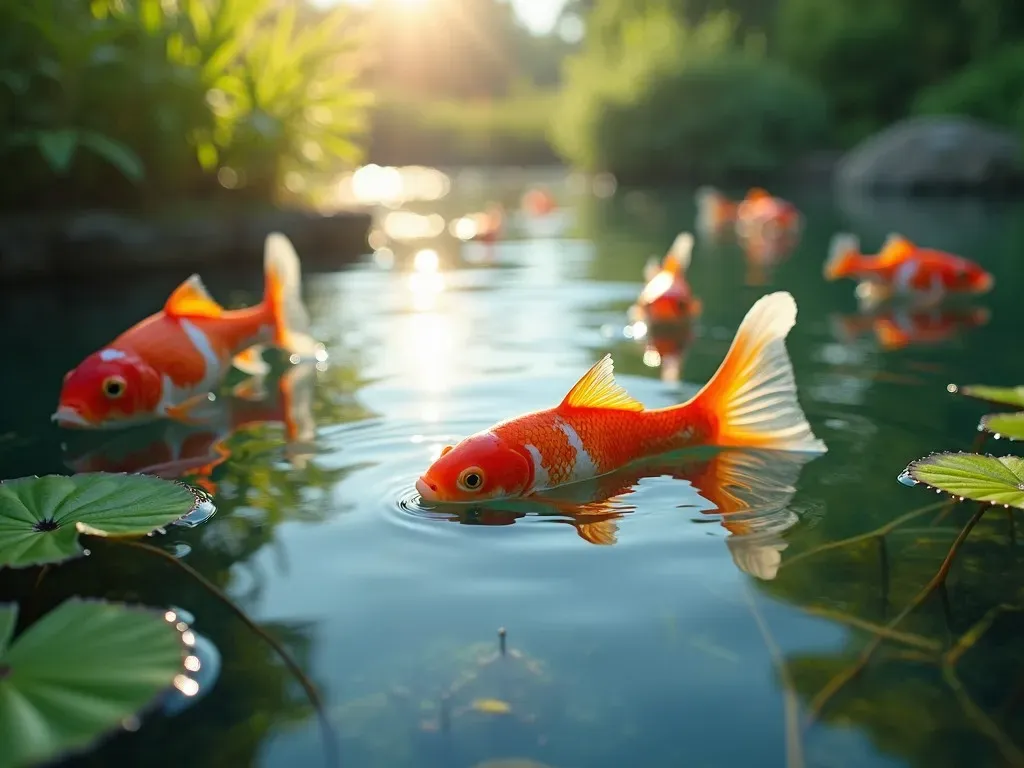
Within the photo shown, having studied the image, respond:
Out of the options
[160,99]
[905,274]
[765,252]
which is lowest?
[765,252]

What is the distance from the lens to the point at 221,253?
962cm

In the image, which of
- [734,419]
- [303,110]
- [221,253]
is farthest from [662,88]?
[734,419]

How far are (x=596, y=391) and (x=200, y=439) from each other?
1.70 meters

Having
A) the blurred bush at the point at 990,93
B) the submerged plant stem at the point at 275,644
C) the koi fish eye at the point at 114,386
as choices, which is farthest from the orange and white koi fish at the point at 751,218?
the submerged plant stem at the point at 275,644

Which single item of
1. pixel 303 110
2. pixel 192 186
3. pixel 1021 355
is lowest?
pixel 1021 355

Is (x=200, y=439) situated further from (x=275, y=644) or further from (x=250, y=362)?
(x=275, y=644)

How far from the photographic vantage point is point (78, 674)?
178 cm

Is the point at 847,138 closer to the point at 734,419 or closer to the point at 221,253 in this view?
the point at 221,253

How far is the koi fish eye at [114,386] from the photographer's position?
3572 mm

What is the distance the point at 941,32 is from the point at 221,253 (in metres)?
23.9

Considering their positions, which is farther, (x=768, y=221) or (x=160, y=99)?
(x=768, y=221)

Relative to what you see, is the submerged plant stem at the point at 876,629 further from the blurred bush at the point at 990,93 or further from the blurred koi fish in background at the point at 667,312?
the blurred bush at the point at 990,93

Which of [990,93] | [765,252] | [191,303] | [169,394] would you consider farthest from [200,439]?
[990,93]

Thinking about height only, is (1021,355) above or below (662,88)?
below
